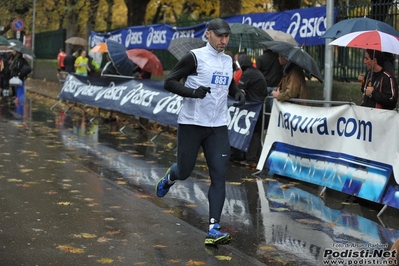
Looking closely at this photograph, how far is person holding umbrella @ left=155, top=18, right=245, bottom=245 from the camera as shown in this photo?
25.0 ft

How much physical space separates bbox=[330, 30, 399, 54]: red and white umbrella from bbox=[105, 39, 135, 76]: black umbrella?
9532 millimetres

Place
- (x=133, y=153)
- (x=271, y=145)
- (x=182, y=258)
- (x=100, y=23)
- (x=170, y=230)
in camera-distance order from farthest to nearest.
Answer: (x=100, y=23) < (x=133, y=153) < (x=271, y=145) < (x=170, y=230) < (x=182, y=258)

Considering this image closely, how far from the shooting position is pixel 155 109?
53.6ft

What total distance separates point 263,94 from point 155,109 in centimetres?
369

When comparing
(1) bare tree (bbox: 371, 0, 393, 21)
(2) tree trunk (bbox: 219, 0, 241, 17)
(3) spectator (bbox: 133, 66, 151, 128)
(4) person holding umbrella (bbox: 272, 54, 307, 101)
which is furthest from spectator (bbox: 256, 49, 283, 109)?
(2) tree trunk (bbox: 219, 0, 241, 17)

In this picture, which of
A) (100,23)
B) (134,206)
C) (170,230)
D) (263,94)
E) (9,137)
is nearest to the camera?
(170,230)

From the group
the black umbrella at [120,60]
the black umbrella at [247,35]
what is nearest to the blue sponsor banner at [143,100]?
the black umbrella at [120,60]

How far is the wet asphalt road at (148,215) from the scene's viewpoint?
7039 millimetres

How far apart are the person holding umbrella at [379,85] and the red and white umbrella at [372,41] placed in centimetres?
18

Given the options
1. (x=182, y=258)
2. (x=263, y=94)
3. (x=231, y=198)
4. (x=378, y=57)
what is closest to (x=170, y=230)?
(x=182, y=258)

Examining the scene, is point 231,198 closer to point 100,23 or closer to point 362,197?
point 362,197

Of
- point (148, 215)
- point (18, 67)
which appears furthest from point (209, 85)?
point (18, 67)

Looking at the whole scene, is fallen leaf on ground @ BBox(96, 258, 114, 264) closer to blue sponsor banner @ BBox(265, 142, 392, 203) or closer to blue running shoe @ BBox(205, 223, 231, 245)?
blue running shoe @ BBox(205, 223, 231, 245)

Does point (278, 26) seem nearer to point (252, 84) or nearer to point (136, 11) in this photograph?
point (252, 84)
